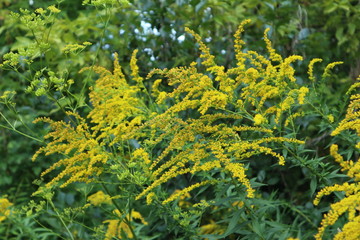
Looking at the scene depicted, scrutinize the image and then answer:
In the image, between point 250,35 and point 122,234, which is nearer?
point 122,234

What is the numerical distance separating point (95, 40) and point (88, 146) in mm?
2955

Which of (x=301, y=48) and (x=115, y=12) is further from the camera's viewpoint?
(x=115, y=12)

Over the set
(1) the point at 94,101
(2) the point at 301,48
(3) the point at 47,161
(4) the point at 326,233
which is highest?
(1) the point at 94,101

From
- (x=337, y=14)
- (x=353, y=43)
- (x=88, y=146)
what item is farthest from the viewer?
(x=337, y=14)

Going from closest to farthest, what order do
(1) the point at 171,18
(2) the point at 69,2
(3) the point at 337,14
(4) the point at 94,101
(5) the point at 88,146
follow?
(5) the point at 88,146 → (4) the point at 94,101 → (1) the point at 171,18 → (3) the point at 337,14 → (2) the point at 69,2

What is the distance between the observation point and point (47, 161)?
20.2ft

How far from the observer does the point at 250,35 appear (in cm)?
590

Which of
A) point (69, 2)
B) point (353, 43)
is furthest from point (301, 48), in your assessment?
point (69, 2)

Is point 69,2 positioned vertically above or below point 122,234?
above

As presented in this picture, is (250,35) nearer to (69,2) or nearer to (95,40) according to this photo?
(95,40)

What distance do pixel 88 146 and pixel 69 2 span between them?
3.78m

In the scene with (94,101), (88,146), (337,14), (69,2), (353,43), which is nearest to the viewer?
(88,146)

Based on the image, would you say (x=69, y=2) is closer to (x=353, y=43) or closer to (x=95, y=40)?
(x=95, y=40)

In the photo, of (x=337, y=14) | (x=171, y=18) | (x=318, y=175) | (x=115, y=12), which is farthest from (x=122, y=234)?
(x=337, y=14)
